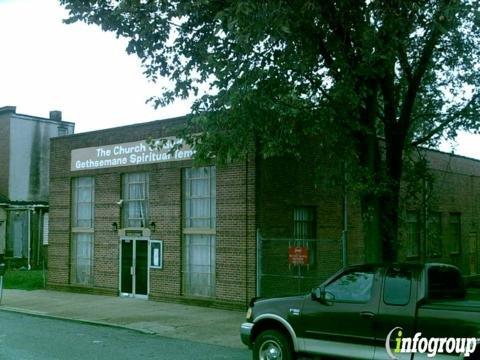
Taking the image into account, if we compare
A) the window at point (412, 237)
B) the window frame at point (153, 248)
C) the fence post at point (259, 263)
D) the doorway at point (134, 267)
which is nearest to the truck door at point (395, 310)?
the fence post at point (259, 263)

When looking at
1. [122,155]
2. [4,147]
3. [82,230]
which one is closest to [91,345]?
[122,155]

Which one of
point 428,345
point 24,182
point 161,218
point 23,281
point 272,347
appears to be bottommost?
point 23,281

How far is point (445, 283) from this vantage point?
27.0 ft

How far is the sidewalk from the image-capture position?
45.2 feet

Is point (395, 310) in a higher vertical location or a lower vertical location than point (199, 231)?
lower

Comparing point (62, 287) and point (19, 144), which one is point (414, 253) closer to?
point (62, 287)

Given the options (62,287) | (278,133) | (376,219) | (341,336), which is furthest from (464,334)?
(62,287)

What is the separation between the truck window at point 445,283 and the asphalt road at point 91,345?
4.04 meters

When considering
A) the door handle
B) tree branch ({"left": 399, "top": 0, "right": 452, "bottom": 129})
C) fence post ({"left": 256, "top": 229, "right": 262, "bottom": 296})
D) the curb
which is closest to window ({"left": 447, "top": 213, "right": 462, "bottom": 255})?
fence post ({"left": 256, "top": 229, "right": 262, "bottom": 296})

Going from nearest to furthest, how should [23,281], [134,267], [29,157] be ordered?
[134,267] < [23,281] < [29,157]

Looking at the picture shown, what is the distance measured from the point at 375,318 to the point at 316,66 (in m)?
5.92

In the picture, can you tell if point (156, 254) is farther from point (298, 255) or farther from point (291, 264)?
point (298, 255)

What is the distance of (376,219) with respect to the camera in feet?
40.9

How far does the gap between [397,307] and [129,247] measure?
46.7 feet
